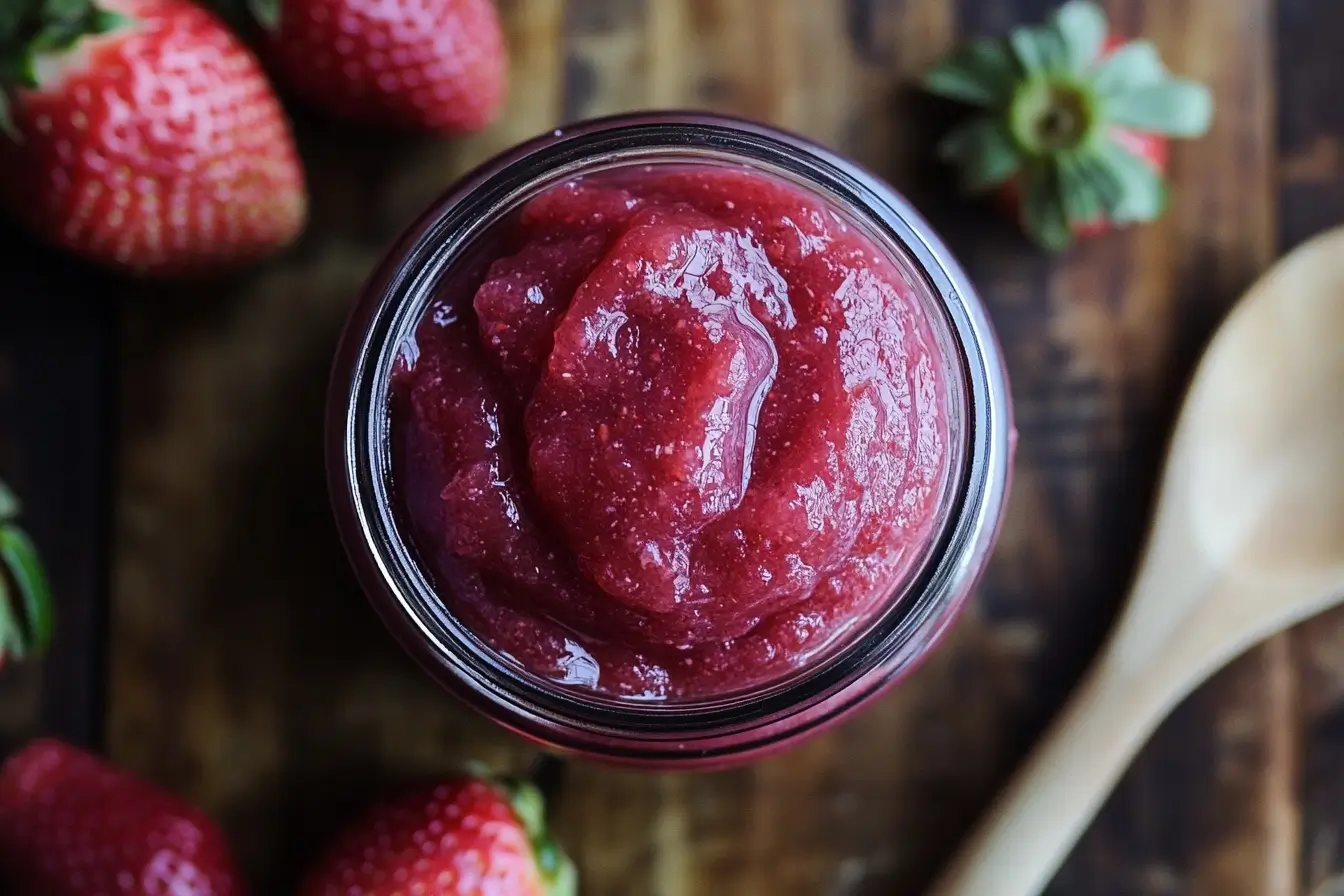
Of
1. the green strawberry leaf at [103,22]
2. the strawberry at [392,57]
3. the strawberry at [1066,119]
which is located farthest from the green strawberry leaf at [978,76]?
the green strawberry leaf at [103,22]

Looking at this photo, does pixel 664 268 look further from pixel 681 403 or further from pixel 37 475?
pixel 37 475

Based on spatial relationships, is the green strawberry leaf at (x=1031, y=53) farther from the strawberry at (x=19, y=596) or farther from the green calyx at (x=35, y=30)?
the strawberry at (x=19, y=596)

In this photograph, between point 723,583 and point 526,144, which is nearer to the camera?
point 723,583

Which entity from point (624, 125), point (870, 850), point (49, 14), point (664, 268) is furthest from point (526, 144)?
point (870, 850)

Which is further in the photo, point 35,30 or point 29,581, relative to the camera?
point 29,581

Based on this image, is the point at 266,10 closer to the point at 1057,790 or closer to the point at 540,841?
the point at 540,841

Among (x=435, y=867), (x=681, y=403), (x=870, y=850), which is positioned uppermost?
(x=681, y=403)

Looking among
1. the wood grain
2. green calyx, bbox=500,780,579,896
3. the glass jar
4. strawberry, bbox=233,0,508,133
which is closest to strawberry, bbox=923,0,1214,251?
the wood grain

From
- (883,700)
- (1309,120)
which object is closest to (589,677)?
(883,700)
